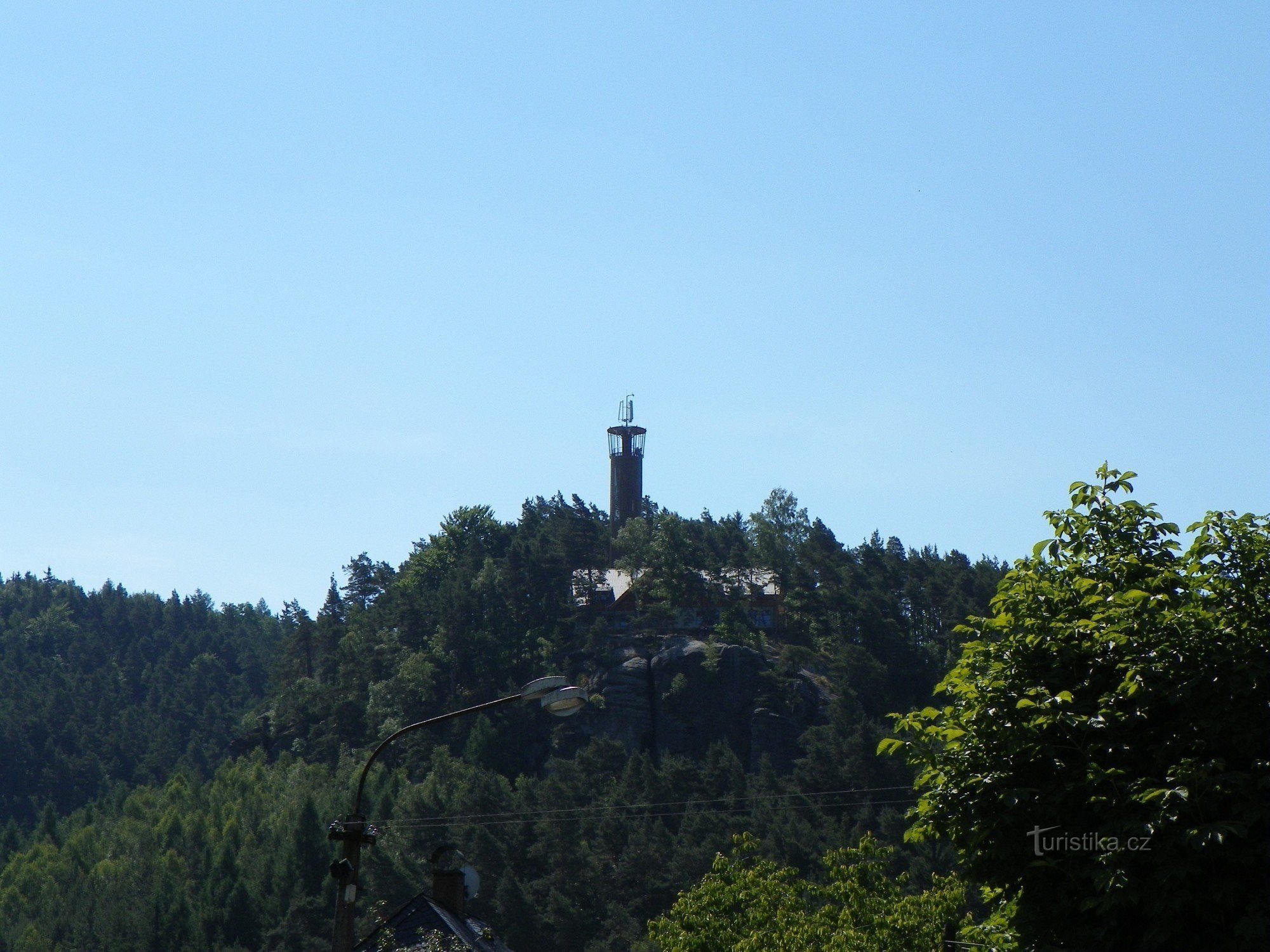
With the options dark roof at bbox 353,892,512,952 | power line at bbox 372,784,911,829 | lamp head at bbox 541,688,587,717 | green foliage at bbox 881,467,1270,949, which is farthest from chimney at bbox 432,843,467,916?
power line at bbox 372,784,911,829

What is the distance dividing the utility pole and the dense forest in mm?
5473

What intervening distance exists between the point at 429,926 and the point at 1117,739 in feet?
55.4

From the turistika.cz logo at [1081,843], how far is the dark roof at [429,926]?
548 inches

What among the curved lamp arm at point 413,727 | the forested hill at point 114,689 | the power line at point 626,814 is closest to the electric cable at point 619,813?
the power line at point 626,814

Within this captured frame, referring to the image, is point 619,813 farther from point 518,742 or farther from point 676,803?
point 518,742

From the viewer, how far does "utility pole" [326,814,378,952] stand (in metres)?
14.9

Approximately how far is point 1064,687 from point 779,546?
101 meters

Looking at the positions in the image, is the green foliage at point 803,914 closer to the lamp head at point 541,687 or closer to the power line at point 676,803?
the lamp head at point 541,687

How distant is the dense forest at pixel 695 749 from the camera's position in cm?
1309

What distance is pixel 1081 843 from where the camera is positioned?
1299cm

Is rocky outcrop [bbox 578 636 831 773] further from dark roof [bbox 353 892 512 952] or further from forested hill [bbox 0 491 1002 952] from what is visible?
dark roof [bbox 353 892 512 952]

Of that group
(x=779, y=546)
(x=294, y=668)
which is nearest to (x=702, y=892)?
(x=779, y=546)

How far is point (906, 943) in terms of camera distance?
Result: 3128cm

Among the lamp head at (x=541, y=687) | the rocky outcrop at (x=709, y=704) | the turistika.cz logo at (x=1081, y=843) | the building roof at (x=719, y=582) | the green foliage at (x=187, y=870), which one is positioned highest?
the building roof at (x=719, y=582)
